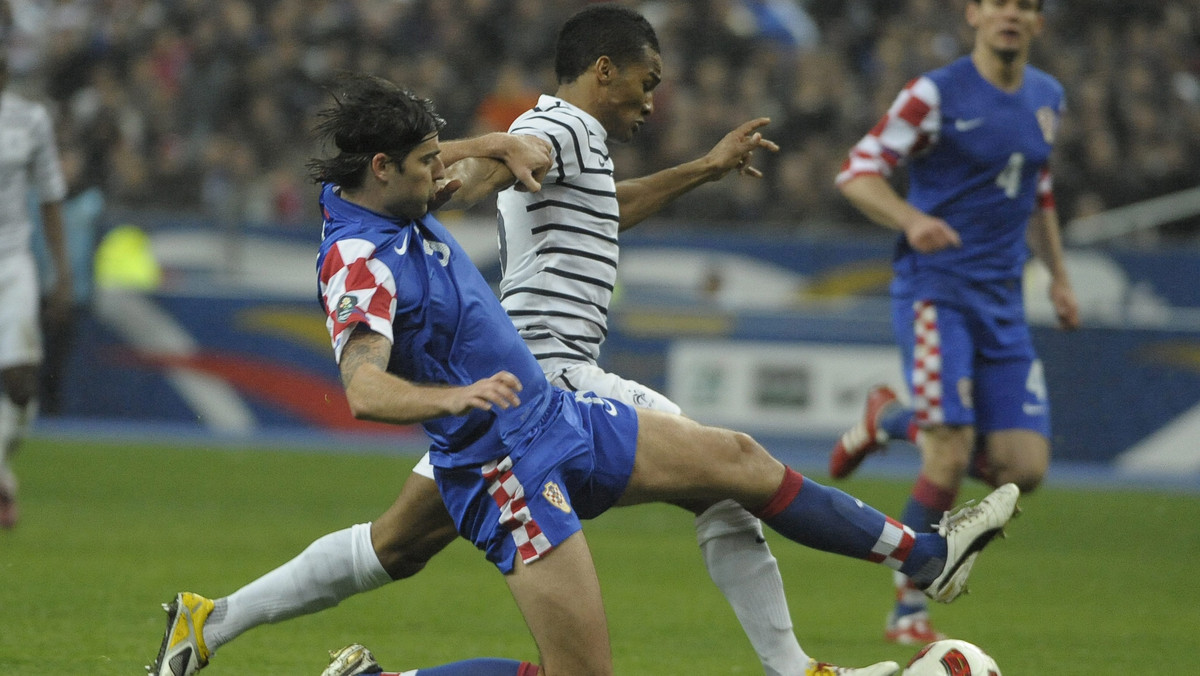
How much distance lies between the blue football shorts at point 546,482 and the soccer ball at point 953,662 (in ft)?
3.21

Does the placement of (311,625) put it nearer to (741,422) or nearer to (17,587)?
(17,587)

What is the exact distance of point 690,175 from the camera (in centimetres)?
532

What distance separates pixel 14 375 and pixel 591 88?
15.9 ft

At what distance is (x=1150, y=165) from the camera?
14.8 meters

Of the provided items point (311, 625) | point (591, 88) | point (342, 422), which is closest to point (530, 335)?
point (591, 88)

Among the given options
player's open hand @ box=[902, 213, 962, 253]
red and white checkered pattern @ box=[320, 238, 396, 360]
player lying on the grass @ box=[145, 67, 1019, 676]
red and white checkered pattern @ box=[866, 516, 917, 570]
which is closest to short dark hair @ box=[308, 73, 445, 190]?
player lying on the grass @ box=[145, 67, 1019, 676]

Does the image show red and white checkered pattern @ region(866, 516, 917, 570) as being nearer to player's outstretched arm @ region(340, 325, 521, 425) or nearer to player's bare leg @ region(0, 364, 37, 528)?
player's outstretched arm @ region(340, 325, 521, 425)

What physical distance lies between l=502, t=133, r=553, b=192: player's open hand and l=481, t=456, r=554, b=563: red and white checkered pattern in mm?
831

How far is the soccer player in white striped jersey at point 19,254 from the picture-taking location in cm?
853

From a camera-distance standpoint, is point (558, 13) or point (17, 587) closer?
point (17, 587)

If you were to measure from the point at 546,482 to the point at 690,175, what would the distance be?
1.59m

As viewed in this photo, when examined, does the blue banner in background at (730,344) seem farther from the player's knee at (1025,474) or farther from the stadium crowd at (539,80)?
the player's knee at (1025,474)

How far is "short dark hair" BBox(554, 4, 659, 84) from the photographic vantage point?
16.3ft

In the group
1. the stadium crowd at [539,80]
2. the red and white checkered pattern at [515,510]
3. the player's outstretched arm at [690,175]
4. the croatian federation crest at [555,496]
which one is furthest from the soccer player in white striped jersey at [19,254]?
the stadium crowd at [539,80]
